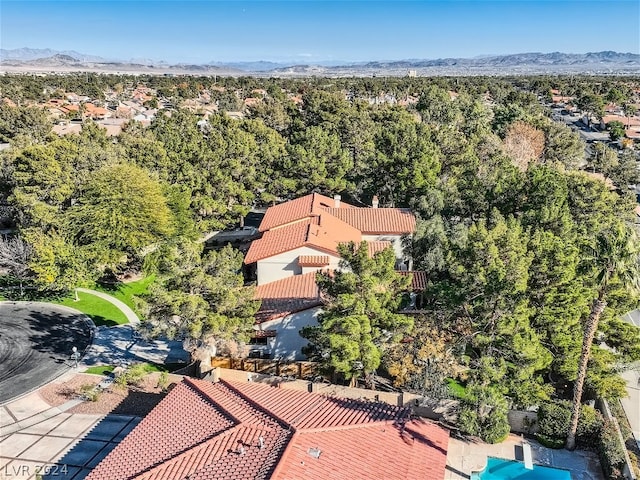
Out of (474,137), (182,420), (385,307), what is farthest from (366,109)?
(182,420)

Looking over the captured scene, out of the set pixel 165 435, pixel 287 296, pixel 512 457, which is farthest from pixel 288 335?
pixel 512 457

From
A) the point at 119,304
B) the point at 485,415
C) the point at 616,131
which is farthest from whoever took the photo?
the point at 616,131

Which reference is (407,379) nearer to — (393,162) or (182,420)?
(182,420)

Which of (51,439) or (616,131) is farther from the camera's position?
(616,131)

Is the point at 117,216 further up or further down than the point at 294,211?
further up

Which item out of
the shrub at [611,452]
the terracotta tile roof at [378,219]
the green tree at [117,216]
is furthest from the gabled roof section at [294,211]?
the shrub at [611,452]

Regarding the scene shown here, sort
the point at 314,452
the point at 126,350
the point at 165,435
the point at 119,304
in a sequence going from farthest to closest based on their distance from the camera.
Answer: the point at 119,304 → the point at 126,350 → the point at 165,435 → the point at 314,452

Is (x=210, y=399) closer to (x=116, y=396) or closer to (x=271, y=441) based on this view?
(x=271, y=441)

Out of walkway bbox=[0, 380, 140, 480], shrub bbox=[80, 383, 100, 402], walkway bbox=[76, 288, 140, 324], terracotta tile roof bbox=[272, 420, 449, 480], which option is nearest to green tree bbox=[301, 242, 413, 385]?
terracotta tile roof bbox=[272, 420, 449, 480]
